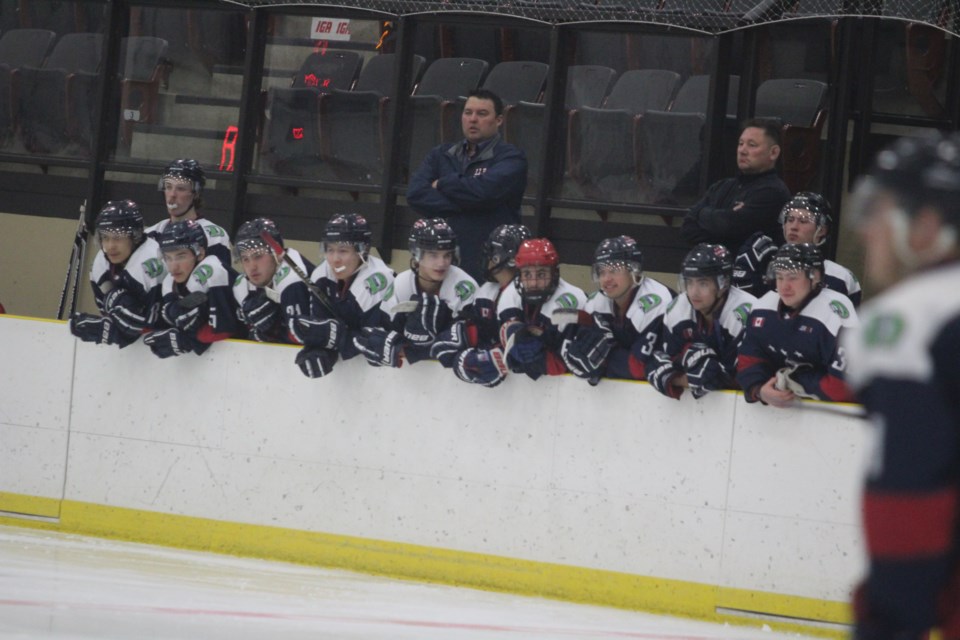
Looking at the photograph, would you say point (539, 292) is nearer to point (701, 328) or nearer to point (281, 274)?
point (701, 328)

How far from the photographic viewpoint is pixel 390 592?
5.03 metres

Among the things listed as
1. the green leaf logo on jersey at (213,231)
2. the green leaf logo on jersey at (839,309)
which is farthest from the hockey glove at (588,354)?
the green leaf logo on jersey at (213,231)

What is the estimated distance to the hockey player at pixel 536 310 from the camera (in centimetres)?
512

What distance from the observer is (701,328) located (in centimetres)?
508

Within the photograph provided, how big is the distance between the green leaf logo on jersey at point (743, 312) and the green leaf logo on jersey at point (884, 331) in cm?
344

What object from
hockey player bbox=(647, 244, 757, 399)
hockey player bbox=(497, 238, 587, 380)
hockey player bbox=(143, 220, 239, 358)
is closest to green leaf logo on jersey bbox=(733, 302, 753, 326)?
hockey player bbox=(647, 244, 757, 399)

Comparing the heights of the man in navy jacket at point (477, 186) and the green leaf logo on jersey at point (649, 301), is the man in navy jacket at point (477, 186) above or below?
above

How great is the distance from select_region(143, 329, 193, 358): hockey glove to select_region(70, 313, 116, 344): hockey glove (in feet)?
0.67

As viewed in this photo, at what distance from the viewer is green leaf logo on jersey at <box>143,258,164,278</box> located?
6070 mm

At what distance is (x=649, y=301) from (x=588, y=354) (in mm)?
356

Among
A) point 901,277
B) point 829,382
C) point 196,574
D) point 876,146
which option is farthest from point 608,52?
point 901,277

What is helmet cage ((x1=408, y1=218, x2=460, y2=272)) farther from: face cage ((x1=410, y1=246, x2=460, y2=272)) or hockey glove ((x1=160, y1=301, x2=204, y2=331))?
hockey glove ((x1=160, y1=301, x2=204, y2=331))

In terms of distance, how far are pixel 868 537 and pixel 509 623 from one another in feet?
10.1

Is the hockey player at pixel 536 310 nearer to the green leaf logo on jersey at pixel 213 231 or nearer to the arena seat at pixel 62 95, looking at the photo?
the green leaf logo on jersey at pixel 213 231
